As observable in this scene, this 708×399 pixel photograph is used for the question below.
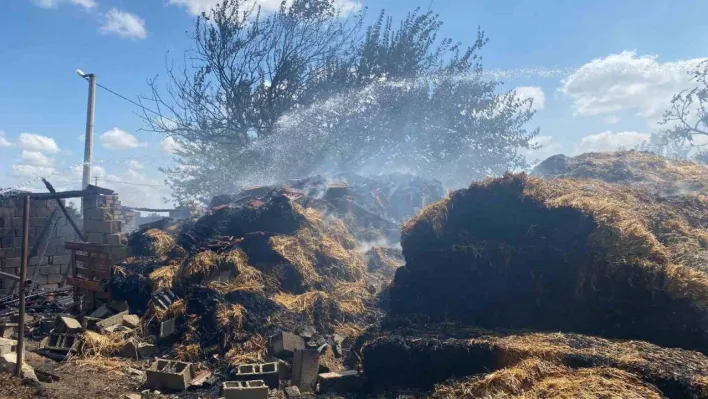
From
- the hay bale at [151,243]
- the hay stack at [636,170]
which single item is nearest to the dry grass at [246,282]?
the hay bale at [151,243]

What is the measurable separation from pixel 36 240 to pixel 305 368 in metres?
9.44

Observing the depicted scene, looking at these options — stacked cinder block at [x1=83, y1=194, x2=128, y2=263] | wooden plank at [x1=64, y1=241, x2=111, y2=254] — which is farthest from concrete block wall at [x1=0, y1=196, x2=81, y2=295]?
wooden plank at [x1=64, y1=241, x2=111, y2=254]

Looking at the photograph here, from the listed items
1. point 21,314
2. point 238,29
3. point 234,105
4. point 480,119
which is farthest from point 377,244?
point 480,119

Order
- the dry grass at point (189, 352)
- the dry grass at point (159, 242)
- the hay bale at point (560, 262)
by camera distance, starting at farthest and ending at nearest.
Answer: the dry grass at point (159, 242) → the dry grass at point (189, 352) → the hay bale at point (560, 262)

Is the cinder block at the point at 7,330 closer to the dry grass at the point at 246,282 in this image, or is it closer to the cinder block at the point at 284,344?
the dry grass at the point at 246,282

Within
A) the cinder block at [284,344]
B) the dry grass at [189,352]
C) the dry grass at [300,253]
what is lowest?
the dry grass at [189,352]

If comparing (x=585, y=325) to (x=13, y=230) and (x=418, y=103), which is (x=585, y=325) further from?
(x=418, y=103)

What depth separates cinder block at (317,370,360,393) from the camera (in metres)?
5.76

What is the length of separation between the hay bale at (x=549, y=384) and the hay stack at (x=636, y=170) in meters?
7.78

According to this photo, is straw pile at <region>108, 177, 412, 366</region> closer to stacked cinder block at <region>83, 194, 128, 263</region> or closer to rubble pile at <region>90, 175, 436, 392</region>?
rubble pile at <region>90, 175, 436, 392</region>

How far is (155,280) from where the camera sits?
8.62m

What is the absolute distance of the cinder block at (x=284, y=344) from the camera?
6578 mm

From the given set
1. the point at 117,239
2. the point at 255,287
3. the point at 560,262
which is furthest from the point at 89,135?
the point at 560,262

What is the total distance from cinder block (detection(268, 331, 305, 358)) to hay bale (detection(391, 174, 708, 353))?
1886 millimetres
